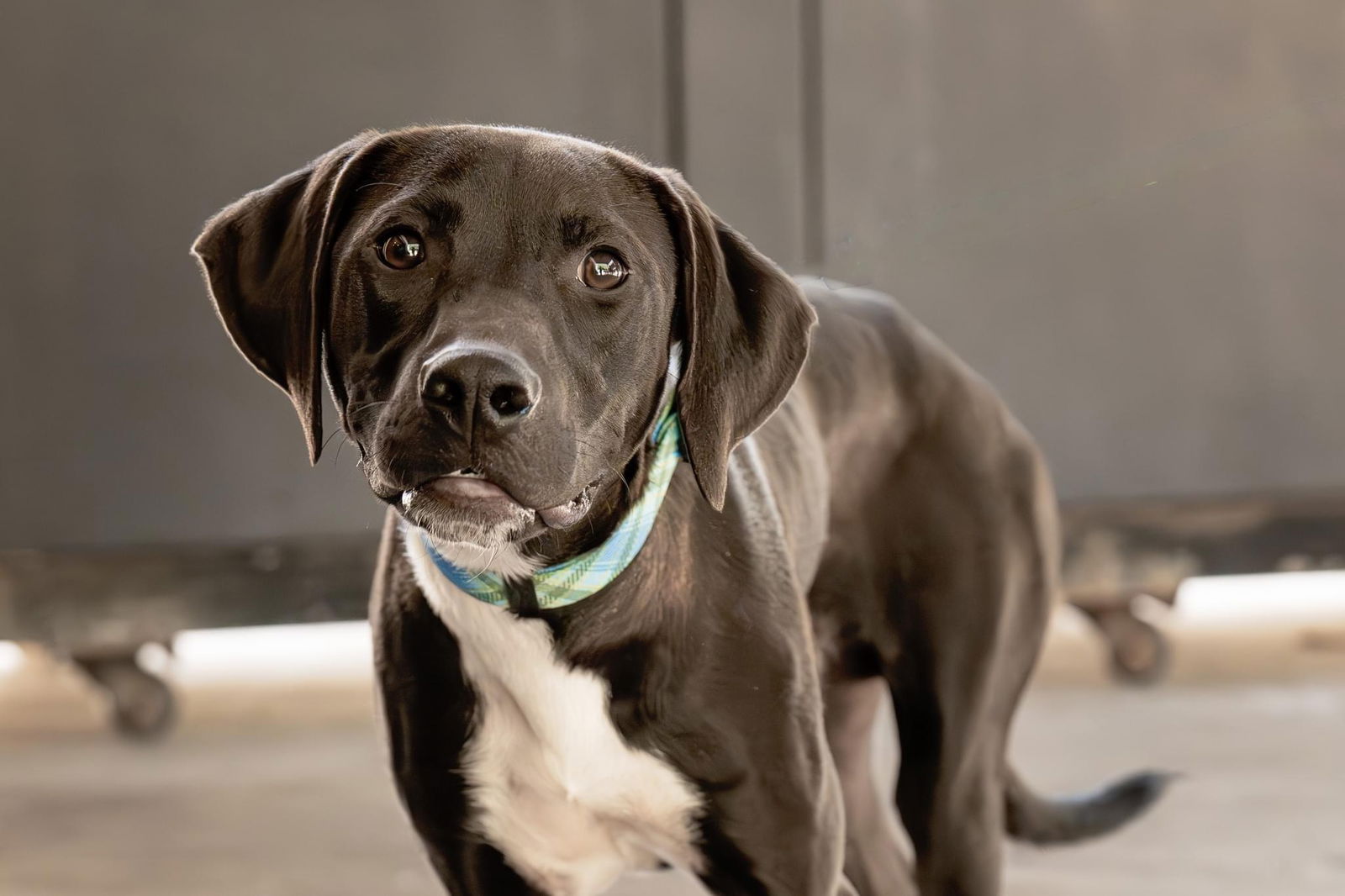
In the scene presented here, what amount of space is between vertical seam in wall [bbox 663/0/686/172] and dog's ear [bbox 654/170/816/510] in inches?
112

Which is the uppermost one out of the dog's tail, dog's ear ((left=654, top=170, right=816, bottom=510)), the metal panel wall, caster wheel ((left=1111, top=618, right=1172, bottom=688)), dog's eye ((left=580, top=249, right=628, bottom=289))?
dog's eye ((left=580, top=249, right=628, bottom=289))

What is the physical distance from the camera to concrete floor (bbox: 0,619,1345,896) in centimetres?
316

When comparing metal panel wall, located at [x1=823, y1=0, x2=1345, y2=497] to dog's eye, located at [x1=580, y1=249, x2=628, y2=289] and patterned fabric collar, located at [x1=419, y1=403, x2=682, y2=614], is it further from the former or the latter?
dog's eye, located at [x1=580, y1=249, x2=628, y2=289]

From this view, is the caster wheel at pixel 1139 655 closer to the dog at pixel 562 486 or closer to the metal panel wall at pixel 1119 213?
the metal panel wall at pixel 1119 213

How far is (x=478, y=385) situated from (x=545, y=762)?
1.87 ft

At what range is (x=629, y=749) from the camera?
69.9 inches

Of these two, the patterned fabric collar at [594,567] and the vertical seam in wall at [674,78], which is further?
the vertical seam in wall at [674,78]

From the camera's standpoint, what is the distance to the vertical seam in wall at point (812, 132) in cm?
459

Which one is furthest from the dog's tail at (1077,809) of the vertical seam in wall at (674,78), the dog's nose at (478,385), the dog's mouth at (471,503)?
the vertical seam in wall at (674,78)

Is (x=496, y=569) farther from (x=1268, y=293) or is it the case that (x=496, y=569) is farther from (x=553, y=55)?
(x=1268, y=293)

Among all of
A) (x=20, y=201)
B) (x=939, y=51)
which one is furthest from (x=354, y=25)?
(x=939, y=51)

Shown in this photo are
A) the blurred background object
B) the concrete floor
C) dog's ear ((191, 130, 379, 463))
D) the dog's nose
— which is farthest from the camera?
the blurred background object

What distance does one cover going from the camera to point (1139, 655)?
15.7 feet

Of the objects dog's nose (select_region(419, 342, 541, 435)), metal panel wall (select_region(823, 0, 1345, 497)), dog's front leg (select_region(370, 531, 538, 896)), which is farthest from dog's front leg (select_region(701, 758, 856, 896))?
metal panel wall (select_region(823, 0, 1345, 497))
